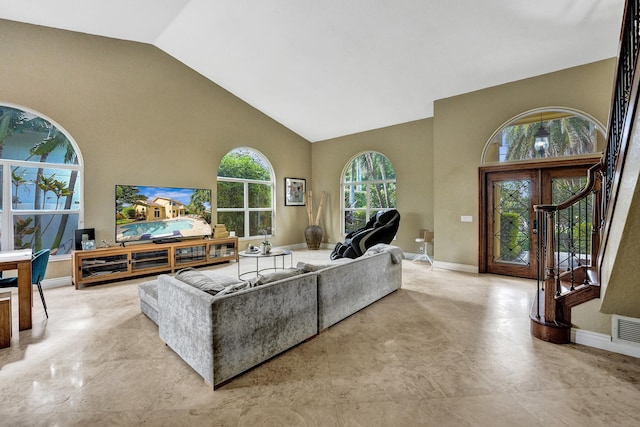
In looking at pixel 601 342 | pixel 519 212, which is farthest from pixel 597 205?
pixel 519 212

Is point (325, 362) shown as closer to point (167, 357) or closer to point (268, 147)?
point (167, 357)

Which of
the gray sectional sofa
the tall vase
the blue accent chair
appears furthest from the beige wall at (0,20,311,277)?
the gray sectional sofa

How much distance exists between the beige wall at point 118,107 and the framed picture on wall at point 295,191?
5.68ft

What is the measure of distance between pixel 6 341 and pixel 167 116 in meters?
4.24

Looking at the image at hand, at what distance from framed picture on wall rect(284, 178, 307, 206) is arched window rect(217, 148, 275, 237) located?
413mm

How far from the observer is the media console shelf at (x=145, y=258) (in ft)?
14.7

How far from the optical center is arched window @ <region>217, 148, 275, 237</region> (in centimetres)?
677

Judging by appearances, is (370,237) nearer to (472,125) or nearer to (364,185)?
(472,125)

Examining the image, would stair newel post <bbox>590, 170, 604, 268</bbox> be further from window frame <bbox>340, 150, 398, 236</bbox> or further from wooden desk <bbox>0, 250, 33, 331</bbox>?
wooden desk <bbox>0, 250, 33, 331</bbox>

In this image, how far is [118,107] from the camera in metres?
5.06

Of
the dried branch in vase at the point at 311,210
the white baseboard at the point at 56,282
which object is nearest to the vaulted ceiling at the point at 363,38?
the dried branch in vase at the point at 311,210

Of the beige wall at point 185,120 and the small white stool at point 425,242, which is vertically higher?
the beige wall at point 185,120

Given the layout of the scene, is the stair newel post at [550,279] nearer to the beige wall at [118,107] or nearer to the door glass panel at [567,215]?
the door glass panel at [567,215]

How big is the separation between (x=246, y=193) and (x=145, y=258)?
273 centimetres
